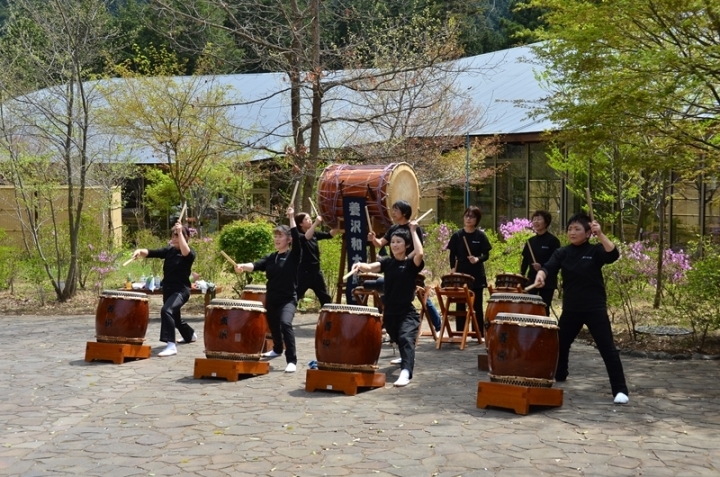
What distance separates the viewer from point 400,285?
8.80 m

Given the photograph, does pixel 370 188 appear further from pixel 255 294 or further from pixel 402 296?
pixel 402 296

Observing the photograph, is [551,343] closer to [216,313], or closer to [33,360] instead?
[216,313]

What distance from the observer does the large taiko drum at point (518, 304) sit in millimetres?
Answer: 9102

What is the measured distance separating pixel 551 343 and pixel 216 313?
3332mm

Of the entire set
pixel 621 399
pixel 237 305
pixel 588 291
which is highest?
pixel 588 291

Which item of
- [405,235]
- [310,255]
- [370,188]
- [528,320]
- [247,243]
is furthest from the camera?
[247,243]

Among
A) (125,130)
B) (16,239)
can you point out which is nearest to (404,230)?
(125,130)

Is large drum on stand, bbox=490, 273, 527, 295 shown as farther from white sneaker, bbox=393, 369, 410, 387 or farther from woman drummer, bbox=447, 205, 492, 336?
white sneaker, bbox=393, 369, 410, 387

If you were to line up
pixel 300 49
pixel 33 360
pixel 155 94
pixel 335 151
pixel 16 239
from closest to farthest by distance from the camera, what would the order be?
pixel 33 360 < pixel 300 49 < pixel 335 151 < pixel 155 94 < pixel 16 239

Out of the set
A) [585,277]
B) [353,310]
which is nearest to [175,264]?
[353,310]

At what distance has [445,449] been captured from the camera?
21.3ft

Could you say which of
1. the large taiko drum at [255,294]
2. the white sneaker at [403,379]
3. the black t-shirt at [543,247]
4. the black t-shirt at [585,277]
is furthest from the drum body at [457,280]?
the black t-shirt at [585,277]

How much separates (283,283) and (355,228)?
2.59 metres

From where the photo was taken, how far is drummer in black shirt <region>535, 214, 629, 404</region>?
26.2 ft
